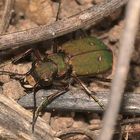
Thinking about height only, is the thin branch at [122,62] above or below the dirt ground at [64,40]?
below

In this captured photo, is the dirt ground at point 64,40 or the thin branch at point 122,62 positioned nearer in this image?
the thin branch at point 122,62

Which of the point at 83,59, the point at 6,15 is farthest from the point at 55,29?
the point at 6,15

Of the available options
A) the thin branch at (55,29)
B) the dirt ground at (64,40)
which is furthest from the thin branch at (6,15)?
the thin branch at (55,29)

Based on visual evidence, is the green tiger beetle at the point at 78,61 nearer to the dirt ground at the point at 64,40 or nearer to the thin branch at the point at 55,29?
the dirt ground at the point at 64,40

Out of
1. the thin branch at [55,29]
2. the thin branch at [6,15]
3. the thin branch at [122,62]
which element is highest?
the thin branch at [6,15]

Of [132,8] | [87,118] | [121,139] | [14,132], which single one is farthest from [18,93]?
[132,8]

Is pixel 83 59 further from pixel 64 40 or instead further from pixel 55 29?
pixel 55 29

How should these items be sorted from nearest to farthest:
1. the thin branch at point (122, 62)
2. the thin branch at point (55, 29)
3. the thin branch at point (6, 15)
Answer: the thin branch at point (122, 62) < the thin branch at point (55, 29) < the thin branch at point (6, 15)

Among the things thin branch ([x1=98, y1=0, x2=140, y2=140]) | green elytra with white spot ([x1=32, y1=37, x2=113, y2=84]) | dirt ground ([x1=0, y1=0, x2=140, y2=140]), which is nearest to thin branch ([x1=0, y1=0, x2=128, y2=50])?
dirt ground ([x1=0, y1=0, x2=140, y2=140])
